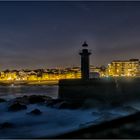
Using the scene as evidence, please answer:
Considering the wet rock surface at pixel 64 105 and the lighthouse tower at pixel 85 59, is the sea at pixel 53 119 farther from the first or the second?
the lighthouse tower at pixel 85 59

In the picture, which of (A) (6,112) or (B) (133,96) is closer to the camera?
(A) (6,112)

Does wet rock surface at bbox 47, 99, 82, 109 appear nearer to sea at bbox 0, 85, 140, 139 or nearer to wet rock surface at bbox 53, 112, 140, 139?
sea at bbox 0, 85, 140, 139

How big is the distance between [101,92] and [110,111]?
191 cm

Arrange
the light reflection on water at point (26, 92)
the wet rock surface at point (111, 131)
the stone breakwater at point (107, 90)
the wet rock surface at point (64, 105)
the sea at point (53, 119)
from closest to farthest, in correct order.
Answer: the wet rock surface at point (111, 131)
the sea at point (53, 119)
the wet rock surface at point (64, 105)
the stone breakwater at point (107, 90)
the light reflection on water at point (26, 92)

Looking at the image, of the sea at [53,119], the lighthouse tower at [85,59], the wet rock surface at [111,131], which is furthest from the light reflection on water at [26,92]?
the wet rock surface at [111,131]

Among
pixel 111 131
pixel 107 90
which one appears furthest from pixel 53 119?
pixel 111 131

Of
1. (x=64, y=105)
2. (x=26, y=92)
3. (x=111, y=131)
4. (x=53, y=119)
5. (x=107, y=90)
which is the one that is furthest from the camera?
(x=26, y=92)

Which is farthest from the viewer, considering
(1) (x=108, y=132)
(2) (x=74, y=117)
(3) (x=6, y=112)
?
(3) (x=6, y=112)

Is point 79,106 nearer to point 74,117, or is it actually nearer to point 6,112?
point 74,117

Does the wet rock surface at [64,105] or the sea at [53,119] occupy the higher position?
the wet rock surface at [64,105]

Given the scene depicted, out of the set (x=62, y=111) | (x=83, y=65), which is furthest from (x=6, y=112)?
(x=83, y=65)

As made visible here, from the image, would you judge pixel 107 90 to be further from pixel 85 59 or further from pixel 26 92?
pixel 26 92

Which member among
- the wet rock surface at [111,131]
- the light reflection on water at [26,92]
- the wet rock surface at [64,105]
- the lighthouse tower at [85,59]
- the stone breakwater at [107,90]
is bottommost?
the light reflection on water at [26,92]

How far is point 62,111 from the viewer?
2005 cm
